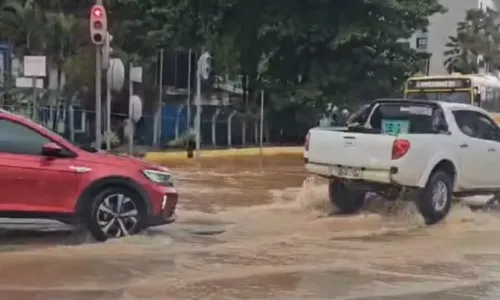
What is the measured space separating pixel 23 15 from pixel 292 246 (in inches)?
999

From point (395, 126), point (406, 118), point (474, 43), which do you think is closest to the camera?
point (406, 118)

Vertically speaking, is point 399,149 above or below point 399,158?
above

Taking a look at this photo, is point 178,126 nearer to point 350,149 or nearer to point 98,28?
point 98,28

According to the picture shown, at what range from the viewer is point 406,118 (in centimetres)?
1482

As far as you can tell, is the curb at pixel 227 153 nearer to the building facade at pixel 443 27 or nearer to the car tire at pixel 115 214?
the car tire at pixel 115 214

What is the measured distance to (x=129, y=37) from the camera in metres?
36.8

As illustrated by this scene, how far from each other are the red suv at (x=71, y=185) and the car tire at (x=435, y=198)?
4171mm

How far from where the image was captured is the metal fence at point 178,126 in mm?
30812

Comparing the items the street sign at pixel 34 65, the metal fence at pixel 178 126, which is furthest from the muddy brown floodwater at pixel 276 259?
the metal fence at pixel 178 126

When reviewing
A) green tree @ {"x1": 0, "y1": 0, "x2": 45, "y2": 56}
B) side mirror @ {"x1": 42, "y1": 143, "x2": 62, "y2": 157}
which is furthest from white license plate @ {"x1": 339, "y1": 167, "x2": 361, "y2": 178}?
green tree @ {"x1": 0, "y1": 0, "x2": 45, "y2": 56}

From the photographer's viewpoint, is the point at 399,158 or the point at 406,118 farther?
the point at 406,118

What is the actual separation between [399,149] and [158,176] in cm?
353

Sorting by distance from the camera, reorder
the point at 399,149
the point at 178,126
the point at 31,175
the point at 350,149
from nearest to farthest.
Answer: the point at 31,175, the point at 399,149, the point at 350,149, the point at 178,126

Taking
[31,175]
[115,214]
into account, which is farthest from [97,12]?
[31,175]
